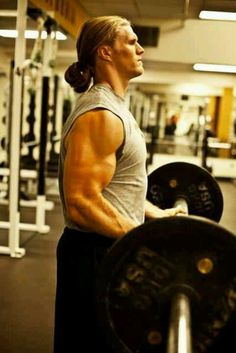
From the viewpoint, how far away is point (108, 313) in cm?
110

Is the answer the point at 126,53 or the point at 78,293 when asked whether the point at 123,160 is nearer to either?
the point at 126,53

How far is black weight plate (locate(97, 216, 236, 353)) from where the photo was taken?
3.40 feet

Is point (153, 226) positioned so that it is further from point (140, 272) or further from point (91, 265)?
point (91, 265)

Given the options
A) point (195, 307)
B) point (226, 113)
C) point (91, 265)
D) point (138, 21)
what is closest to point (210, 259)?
point (195, 307)

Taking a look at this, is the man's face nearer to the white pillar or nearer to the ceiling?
the white pillar

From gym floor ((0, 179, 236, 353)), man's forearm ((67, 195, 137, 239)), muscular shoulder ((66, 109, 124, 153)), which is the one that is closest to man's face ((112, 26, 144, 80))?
muscular shoulder ((66, 109, 124, 153))

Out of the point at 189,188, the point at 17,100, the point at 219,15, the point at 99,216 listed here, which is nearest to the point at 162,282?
the point at 99,216

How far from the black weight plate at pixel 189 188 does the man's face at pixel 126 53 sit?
0.74 meters

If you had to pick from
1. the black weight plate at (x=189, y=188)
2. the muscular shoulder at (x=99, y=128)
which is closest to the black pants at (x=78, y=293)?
the muscular shoulder at (x=99, y=128)

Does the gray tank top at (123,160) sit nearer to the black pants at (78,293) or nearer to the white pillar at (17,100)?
the black pants at (78,293)

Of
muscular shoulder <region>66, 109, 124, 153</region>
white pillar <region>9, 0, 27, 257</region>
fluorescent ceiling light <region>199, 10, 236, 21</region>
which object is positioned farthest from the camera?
fluorescent ceiling light <region>199, 10, 236, 21</region>

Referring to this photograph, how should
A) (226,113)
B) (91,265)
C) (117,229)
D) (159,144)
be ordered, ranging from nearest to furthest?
(117,229) → (91,265) → (226,113) → (159,144)

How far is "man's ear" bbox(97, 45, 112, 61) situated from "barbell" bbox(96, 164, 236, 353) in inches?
23.1

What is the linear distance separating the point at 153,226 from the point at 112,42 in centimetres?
61
